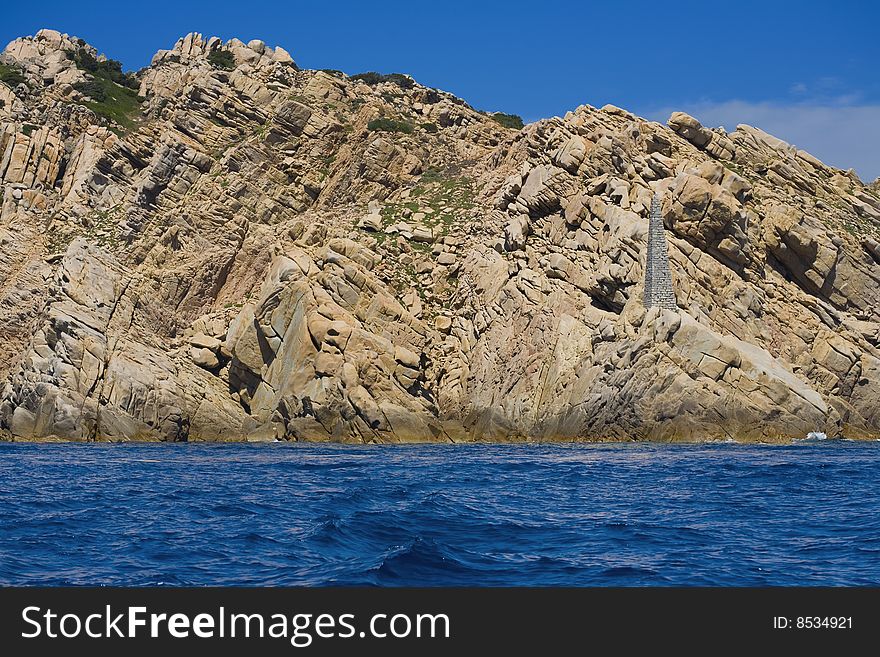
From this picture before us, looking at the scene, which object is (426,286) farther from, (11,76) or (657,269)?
(11,76)

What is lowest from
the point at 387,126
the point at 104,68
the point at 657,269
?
the point at 657,269

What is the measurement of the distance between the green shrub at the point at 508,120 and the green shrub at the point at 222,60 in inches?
991

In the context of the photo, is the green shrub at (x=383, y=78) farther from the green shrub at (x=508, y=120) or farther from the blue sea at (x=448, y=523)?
the blue sea at (x=448, y=523)

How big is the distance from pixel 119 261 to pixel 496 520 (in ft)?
186

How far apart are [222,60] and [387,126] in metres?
A: 20.3

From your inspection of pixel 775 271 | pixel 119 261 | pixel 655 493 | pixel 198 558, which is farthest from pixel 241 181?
pixel 198 558

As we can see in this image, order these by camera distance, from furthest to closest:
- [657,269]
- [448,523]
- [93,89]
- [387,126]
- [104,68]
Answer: [104,68]
[93,89]
[387,126]
[657,269]
[448,523]

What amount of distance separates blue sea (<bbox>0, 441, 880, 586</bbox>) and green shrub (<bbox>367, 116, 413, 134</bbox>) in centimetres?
5500

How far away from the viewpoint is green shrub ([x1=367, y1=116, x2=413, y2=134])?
91375 mm

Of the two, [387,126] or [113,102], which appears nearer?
[387,126]

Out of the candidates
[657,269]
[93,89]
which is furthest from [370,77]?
[657,269]

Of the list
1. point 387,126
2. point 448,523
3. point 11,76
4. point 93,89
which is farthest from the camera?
point 93,89

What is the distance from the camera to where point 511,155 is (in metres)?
85.8

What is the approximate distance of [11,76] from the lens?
9919cm
